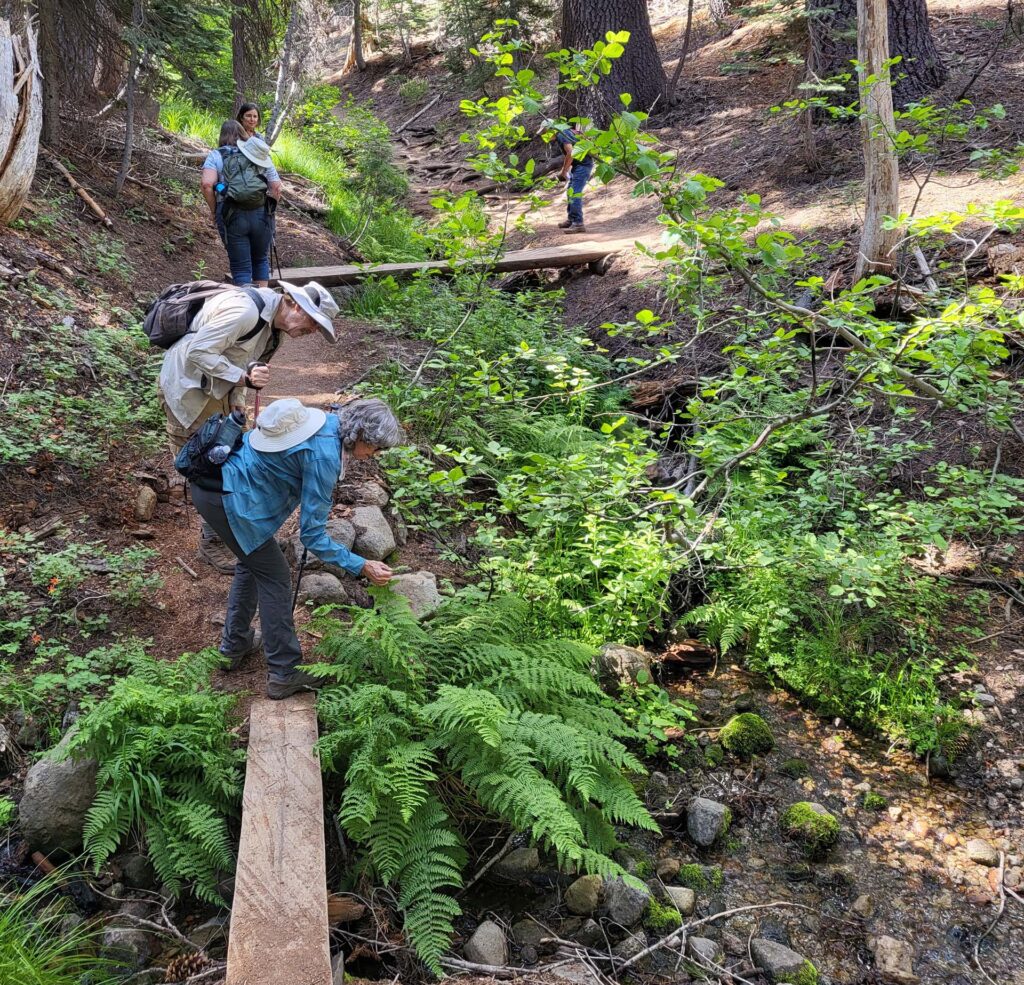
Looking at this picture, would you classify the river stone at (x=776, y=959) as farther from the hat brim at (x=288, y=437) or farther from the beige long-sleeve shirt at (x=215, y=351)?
the beige long-sleeve shirt at (x=215, y=351)

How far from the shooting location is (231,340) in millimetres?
4500

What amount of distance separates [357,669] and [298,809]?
889 mm

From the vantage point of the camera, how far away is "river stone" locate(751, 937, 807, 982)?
12.9 ft

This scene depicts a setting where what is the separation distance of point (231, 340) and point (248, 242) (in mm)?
3434

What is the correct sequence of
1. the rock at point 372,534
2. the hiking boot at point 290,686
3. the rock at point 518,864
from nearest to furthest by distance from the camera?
1. the rock at point 518,864
2. the hiking boot at point 290,686
3. the rock at point 372,534

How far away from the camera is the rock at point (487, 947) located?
11.9ft

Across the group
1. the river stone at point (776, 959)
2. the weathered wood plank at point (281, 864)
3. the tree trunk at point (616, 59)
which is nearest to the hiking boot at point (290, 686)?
the weathered wood plank at point (281, 864)

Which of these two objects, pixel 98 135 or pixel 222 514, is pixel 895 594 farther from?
pixel 98 135

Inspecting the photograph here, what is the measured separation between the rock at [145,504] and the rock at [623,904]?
4075 mm

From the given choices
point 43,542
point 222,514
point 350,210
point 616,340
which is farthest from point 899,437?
point 350,210

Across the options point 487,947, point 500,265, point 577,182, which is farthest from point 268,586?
point 577,182

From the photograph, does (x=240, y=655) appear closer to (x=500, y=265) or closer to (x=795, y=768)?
(x=795, y=768)

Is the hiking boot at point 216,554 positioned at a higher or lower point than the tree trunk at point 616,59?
lower

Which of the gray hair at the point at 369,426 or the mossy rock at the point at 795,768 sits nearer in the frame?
the gray hair at the point at 369,426
